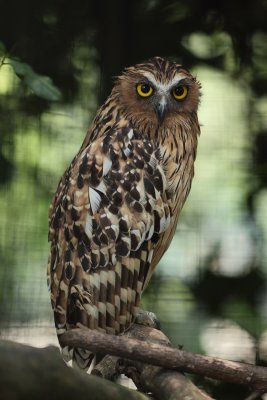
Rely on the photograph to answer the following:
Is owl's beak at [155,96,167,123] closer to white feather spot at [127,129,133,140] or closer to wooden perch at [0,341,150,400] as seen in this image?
white feather spot at [127,129,133,140]

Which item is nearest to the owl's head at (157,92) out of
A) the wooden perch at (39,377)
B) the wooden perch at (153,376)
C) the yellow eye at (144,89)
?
the yellow eye at (144,89)

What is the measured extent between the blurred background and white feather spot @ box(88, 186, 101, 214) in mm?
607

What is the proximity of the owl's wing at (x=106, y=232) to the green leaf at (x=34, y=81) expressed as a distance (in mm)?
177

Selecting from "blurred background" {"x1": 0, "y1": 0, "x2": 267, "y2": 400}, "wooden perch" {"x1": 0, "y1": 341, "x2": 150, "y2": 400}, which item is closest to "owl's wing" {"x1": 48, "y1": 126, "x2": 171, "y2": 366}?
"blurred background" {"x1": 0, "y1": 0, "x2": 267, "y2": 400}

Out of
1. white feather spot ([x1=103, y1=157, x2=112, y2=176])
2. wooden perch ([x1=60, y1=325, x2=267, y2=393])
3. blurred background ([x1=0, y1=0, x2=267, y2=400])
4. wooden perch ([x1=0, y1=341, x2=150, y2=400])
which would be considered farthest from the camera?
blurred background ([x1=0, y1=0, x2=267, y2=400])

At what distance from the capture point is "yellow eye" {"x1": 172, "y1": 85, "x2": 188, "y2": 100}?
90.4 inches

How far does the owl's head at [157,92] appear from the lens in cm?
227

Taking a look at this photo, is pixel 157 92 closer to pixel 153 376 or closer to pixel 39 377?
pixel 153 376

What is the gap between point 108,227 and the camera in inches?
85.9

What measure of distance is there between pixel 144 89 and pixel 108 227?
39 centimetres

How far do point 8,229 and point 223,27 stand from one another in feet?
3.19

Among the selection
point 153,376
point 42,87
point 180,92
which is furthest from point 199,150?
point 153,376

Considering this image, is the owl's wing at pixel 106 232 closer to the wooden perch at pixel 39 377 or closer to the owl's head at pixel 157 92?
the owl's head at pixel 157 92

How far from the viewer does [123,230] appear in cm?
220
